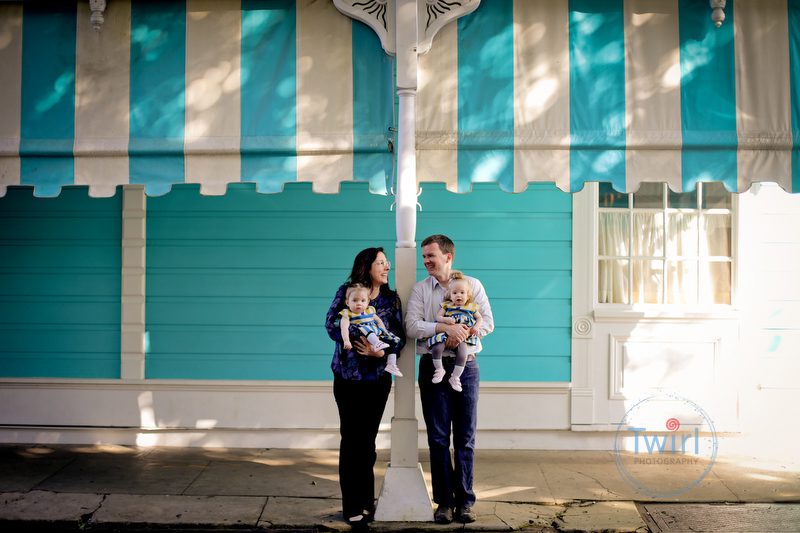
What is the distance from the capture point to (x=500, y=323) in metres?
6.70

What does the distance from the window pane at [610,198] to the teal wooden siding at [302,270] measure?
0.35 m

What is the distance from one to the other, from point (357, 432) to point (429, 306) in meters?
0.87

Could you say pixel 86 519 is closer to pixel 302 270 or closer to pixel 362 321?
pixel 362 321

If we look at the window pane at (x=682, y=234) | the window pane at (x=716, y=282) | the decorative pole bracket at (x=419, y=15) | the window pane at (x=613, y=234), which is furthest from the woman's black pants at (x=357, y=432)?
the window pane at (x=716, y=282)

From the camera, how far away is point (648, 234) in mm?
6852

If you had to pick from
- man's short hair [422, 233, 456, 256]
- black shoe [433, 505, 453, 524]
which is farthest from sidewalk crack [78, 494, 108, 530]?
man's short hair [422, 233, 456, 256]

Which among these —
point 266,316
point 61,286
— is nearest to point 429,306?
point 266,316

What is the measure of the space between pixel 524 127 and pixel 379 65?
3.30 ft

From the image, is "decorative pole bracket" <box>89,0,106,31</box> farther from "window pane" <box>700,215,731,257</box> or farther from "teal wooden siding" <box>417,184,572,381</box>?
"window pane" <box>700,215,731,257</box>

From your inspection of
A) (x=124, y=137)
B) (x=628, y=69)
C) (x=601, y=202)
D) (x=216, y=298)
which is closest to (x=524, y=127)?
(x=628, y=69)

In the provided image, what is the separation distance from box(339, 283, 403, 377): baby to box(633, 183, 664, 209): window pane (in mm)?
3124

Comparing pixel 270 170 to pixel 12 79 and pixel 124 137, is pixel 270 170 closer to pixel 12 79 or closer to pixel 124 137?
pixel 124 137

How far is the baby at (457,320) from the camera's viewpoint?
4699 mm

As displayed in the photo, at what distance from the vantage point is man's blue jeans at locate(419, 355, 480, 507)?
4859 millimetres
